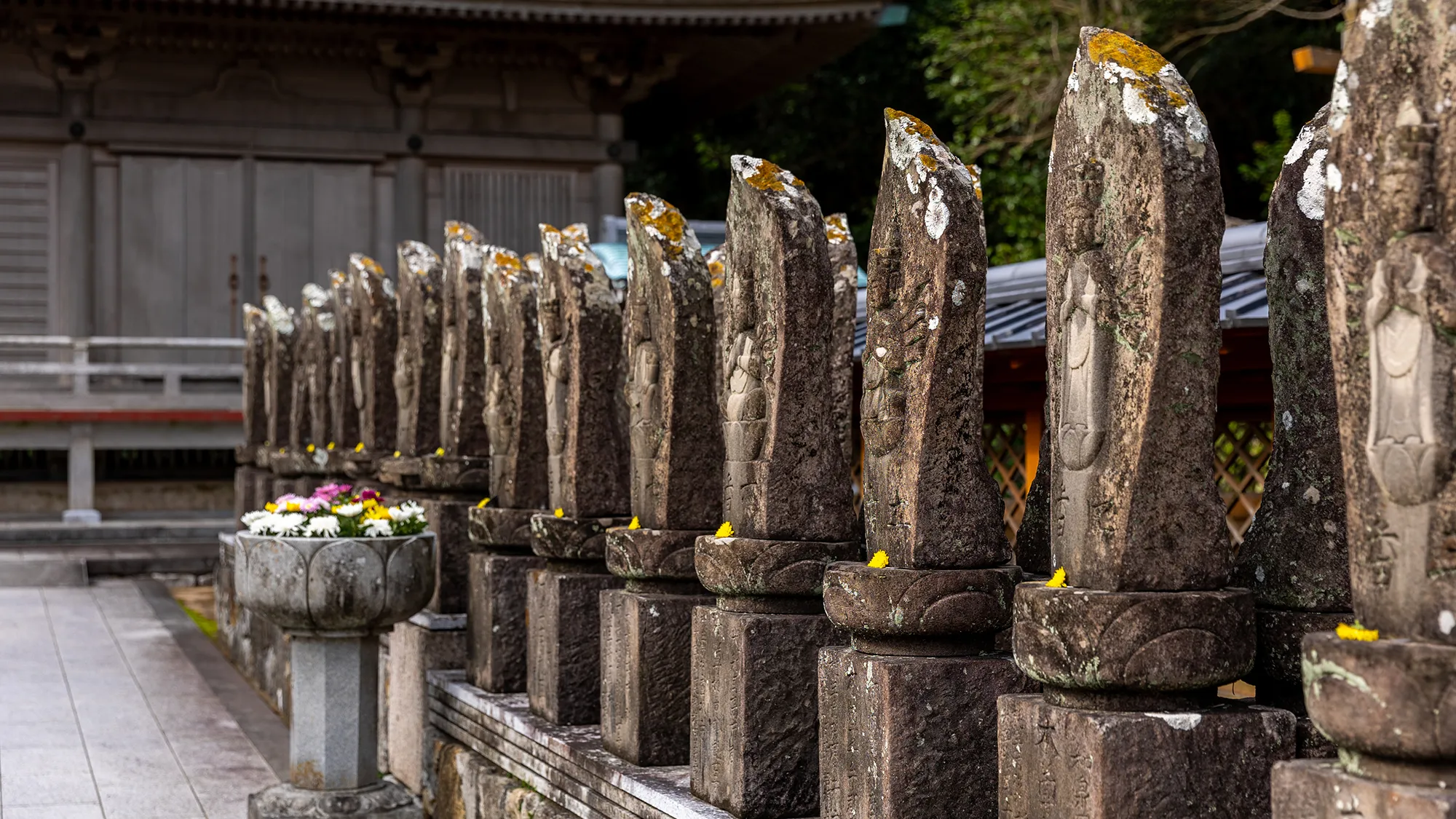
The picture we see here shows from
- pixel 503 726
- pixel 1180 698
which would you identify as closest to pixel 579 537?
pixel 503 726

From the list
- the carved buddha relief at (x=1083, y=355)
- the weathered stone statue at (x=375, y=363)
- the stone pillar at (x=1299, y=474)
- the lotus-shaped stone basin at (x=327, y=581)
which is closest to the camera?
the carved buddha relief at (x=1083, y=355)

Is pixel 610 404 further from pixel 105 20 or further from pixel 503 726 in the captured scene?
pixel 105 20

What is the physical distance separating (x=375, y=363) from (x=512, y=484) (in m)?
2.22

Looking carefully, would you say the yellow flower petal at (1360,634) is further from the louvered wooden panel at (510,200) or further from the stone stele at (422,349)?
the louvered wooden panel at (510,200)

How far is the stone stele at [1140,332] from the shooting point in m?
2.84

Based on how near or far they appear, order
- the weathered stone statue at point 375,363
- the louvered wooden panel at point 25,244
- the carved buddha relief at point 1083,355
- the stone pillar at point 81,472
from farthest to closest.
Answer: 1. the louvered wooden panel at point 25,244
2. the stone pillar at point 81,472
3. the weathered stone statue at point 375,363
4. the carved buddha relief at point 1083,355

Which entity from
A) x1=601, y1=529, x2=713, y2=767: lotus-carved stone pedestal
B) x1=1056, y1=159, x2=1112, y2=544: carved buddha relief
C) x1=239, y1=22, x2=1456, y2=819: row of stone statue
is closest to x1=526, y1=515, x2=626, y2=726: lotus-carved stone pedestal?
x1=239, y1=22, x2=1456, y2=819: row of stone statue

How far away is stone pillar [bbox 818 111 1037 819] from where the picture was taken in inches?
130

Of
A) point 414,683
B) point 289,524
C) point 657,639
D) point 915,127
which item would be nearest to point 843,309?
point 657,639

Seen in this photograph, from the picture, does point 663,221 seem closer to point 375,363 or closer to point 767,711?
point 767,711

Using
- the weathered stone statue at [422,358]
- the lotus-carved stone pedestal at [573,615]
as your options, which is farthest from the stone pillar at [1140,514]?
the weathered stone statue at [422,358]

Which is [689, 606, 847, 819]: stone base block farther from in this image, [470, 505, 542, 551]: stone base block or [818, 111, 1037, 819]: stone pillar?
[470, 505, 542, 551]: stone base block

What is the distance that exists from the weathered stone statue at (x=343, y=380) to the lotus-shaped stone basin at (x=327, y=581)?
259 centimetres

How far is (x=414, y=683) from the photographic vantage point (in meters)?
6.70
